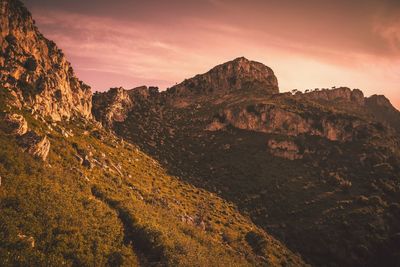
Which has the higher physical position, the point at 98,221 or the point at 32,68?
the point at 32,68

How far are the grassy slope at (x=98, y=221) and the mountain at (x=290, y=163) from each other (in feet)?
77.7

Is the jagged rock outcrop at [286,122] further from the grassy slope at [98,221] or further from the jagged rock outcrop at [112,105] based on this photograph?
the grassy slope at [98,221]

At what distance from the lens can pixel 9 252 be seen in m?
28.3

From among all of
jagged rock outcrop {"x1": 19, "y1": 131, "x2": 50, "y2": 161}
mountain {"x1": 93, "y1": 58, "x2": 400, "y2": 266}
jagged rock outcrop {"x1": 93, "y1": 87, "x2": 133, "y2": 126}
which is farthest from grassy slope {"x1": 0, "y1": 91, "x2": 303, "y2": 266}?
jagged rock outcrop {"x1": 93, "y1": 87, "x2": 133, "y2": 126}

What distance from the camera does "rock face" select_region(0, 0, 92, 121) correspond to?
263ft

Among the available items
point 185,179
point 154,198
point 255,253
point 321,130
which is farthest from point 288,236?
point 321,130

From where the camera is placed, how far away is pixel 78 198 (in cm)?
4816

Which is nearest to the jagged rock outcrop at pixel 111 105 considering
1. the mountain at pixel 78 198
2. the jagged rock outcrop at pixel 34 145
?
the mountain at pixel 78 198

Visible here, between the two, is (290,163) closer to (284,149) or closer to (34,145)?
(284,149)

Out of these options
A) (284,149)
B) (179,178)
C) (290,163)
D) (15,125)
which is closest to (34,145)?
(15,125)

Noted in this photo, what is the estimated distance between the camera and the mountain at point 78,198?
36.5m

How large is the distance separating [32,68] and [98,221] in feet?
225

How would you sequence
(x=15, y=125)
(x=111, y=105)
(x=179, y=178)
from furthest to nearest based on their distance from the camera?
(x=111, y=105) → (x=179, y=178) → (x=15, y=125)

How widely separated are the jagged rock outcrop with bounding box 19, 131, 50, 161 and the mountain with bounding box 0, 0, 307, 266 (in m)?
0.18
